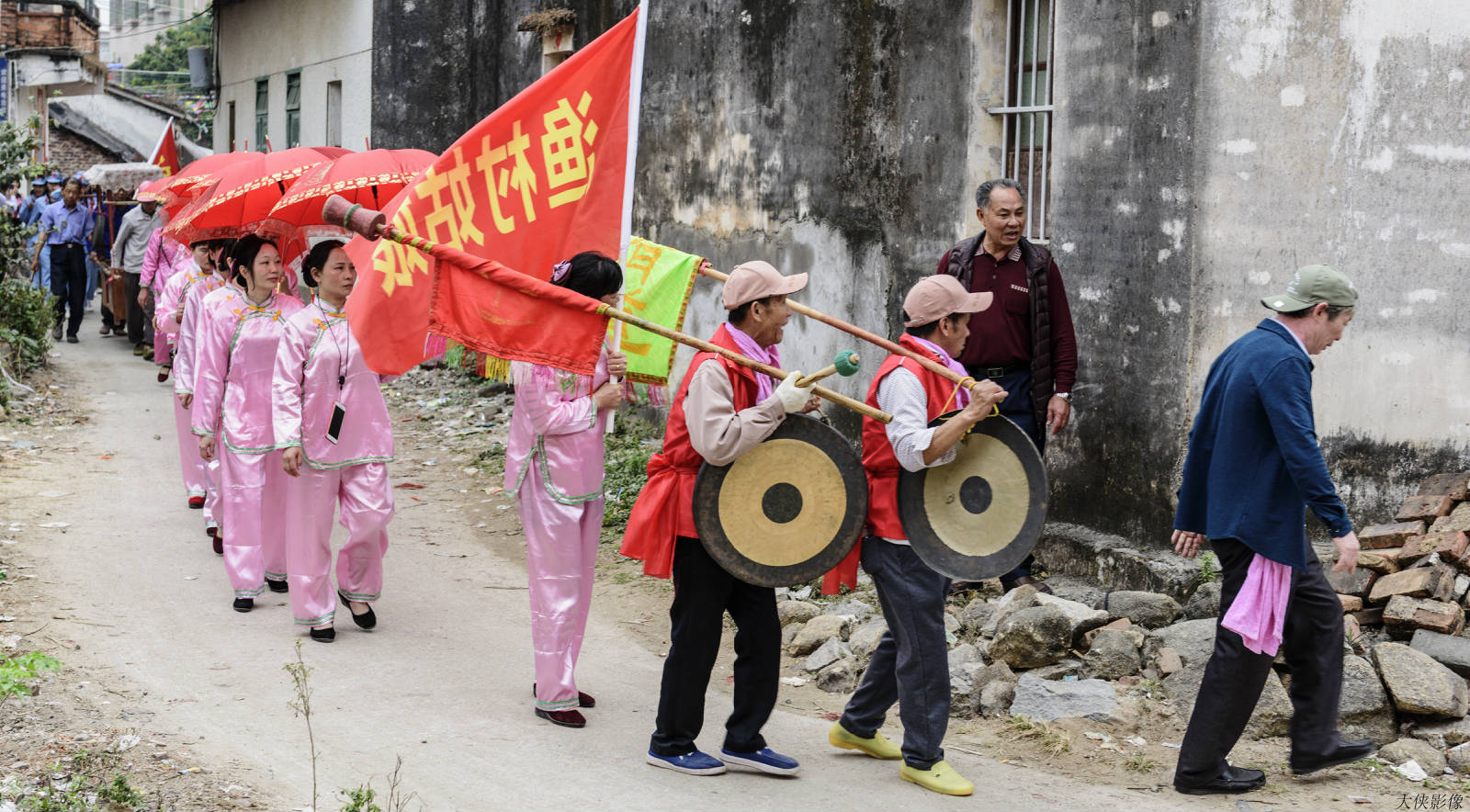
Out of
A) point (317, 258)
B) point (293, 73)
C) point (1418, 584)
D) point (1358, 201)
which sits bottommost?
point (1418, 584)

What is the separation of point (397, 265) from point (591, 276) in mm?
722

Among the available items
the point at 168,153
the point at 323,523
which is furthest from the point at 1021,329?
the point at 168,153

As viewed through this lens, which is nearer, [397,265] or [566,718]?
[397,265]

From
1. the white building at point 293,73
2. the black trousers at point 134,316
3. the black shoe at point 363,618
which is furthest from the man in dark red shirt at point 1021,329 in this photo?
the white building at point 293,73

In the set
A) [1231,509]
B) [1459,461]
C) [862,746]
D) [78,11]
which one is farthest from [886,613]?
[78,11]

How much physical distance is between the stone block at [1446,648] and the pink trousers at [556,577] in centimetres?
316

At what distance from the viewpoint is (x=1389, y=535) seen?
6.52 meters

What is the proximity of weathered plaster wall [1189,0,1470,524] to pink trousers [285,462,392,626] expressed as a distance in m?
3.80

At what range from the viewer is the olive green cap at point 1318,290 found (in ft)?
15.8

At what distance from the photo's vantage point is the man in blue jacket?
15.6ft

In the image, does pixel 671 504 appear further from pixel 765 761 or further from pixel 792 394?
pixel 765 761

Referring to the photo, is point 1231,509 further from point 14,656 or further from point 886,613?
point 14,656

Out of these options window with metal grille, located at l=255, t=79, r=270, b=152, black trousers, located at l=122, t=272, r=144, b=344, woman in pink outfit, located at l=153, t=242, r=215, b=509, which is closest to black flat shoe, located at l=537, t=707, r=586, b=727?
woman in pink outfit, located at l=153, t=242, r=215, b=509

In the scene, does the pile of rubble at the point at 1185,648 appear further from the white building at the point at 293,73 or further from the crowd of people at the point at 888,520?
the white building at the point at 293,73
